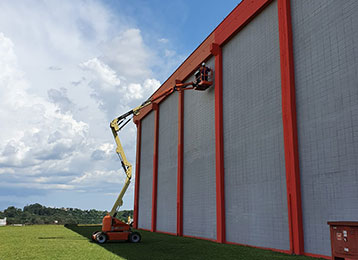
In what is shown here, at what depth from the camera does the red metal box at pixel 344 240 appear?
28.8ft

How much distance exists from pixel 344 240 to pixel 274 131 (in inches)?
256

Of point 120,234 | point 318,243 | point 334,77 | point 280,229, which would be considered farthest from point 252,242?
point 334,77

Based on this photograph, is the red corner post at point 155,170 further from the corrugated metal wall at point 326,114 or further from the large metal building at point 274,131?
the corrugated metal wall at point 326,114

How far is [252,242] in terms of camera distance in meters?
15.9

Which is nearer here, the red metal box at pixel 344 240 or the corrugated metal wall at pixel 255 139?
the red metal box at pixel 344 240

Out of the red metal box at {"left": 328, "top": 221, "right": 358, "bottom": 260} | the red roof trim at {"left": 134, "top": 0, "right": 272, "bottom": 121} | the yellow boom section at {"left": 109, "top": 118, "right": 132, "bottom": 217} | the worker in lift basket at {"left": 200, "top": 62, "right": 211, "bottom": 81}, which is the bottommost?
the red metal box at {"left": 328, "top": 221, "right": 358, "bottom": 260}

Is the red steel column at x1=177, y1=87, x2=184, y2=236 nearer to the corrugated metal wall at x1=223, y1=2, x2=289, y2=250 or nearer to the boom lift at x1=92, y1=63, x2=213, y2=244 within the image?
the boom lift at x1=92, y1=63, x2=213, y2=244

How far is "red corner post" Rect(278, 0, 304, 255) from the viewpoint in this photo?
42.5 ft

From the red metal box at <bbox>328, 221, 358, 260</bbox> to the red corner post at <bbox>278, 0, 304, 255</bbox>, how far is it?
3.42 m

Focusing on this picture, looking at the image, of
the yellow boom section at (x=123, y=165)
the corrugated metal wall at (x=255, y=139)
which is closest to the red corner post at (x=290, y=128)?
the corrugated metal wall at (x=255, y=139)

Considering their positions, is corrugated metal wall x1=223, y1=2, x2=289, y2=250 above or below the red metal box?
above

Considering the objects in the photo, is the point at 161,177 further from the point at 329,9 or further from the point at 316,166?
the point at 329,9

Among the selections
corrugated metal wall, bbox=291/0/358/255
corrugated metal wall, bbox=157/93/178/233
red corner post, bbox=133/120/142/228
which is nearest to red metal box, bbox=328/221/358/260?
corrugated metal wall, bbox=291/0/358/255

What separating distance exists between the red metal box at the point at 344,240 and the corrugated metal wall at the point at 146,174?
23553 millimetres
